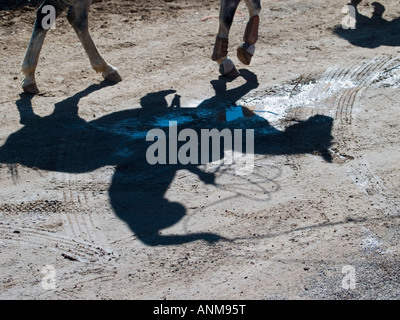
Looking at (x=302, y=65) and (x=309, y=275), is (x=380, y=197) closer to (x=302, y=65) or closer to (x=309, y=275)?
(x=309, y=275)

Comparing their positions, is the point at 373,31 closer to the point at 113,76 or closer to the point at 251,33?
the point at 251,33

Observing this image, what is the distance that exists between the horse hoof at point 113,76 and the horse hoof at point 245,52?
145 cm

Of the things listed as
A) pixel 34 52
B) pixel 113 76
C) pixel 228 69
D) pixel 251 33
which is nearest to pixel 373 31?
pixel 251 33

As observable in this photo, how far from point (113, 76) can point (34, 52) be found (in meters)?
0.92

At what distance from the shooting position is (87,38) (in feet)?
24.6

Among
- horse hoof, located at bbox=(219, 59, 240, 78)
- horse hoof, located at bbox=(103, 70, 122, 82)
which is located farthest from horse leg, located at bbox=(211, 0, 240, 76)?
horse hoof, located at bbox=(103, 70, 122, 82)

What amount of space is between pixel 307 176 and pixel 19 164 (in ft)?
8.54

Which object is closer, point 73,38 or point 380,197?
point 380,197

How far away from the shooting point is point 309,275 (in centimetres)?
464

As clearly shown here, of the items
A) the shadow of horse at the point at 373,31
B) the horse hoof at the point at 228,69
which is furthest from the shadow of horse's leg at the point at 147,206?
the shadow of horse at the point at 373,31

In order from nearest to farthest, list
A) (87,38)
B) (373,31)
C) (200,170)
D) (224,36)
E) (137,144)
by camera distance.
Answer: (200,170)
(137,144)
(87,38)
(224,36)
(373,31)

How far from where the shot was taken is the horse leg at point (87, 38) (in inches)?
288

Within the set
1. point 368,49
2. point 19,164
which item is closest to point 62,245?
point 19,164

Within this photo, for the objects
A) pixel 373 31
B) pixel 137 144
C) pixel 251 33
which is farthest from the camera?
pixel 373 31
